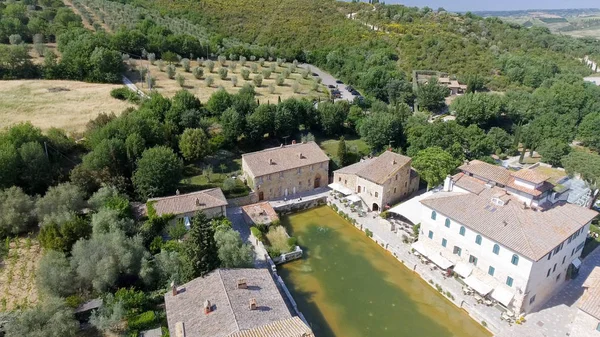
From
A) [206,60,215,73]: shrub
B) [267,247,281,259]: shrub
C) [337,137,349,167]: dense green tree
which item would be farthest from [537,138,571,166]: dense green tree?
[206,60,215,73]: shrub

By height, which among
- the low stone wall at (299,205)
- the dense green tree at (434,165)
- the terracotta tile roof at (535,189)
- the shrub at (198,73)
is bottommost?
the low stone wall at (299,205)

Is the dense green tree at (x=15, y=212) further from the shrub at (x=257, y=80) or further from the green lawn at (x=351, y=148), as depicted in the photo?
the shrub at (x=257, y=80)

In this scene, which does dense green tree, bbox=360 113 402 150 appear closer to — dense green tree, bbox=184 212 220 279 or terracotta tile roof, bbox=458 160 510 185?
terracotta tile roof, bbox=458 160 510 185

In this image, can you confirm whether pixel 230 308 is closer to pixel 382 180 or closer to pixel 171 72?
pixel 382 180

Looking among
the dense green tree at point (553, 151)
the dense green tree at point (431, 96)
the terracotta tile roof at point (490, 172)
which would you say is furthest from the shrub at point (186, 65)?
the dense green tree at point (553, 151)

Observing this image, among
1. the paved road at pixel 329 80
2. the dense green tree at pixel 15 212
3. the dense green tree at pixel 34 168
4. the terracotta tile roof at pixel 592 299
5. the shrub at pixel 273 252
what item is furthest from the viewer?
the paved road at pixel 329 80

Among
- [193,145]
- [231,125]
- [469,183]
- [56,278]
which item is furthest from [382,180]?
[56,278]

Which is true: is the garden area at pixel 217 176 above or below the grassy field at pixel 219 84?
below
